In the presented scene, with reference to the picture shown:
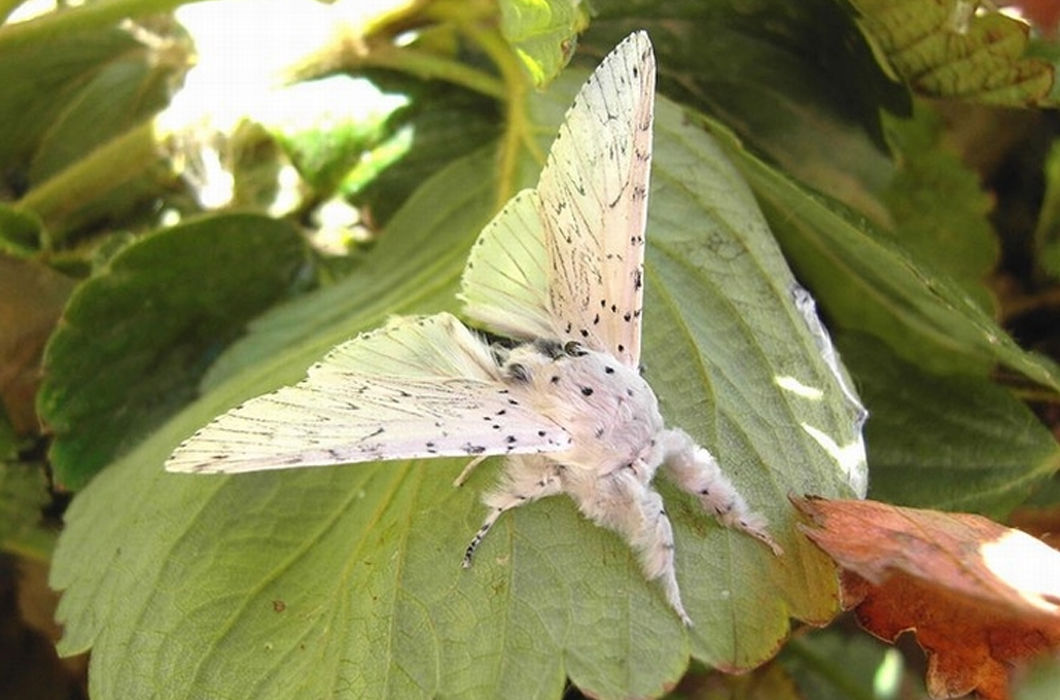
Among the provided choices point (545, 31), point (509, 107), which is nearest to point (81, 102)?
point (509, 107)

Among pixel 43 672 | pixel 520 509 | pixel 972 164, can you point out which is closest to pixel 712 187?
pixel 520 509

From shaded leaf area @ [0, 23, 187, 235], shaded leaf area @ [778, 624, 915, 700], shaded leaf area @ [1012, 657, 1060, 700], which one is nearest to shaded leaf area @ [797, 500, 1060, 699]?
shaded leaf area @ [1012, 657, 1060, 700]

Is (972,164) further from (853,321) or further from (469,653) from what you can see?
(469,653)

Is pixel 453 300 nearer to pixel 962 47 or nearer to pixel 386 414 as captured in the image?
pixel 386 414

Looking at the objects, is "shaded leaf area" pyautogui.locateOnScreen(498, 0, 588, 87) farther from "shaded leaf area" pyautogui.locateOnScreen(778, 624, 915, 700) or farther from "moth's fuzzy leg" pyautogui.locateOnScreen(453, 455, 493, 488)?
"shaded leaf area" pyautogui.locateOnScreen(778, 624, 915, 700)

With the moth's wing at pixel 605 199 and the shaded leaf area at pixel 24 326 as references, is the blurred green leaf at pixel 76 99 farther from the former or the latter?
the moth's wing at pixel 605 199
